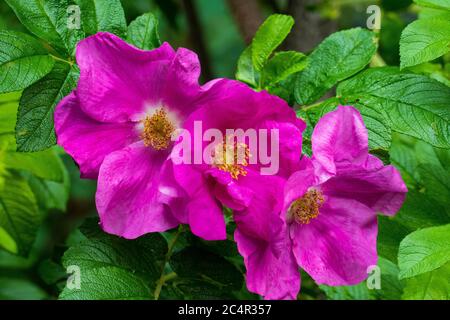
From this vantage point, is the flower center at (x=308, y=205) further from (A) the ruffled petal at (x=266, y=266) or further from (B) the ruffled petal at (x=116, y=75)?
(B) the ruffled petal at (x=116, y=75)

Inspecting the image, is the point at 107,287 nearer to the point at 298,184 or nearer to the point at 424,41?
the point at 298,184

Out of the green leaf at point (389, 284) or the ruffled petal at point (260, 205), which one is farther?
the green leaf at point (389, 284)

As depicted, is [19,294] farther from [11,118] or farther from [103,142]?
[103,142]

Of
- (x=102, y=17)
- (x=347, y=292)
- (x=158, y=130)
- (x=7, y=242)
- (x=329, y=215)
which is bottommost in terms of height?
(x=347, y=292)

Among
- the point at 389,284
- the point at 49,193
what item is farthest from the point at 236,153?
the point at 49,193

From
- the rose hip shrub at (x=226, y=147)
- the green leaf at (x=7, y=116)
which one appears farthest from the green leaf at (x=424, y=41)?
the green leaf at (x=7, y=116)

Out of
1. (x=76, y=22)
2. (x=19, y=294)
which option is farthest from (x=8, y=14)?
(x=76, y=22)
